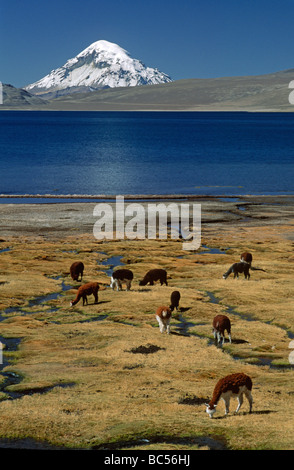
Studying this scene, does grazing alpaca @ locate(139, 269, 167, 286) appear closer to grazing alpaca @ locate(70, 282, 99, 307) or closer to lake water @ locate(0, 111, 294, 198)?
grazing alpaca @ locate(70, 282, 99, 307)

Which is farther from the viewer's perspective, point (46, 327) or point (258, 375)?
point (46, 327)

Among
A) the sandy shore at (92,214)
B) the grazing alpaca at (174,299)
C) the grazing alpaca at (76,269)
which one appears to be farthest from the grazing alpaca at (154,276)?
the sandy shore at (92,214)

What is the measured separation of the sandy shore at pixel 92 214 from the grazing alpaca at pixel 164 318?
110 ft

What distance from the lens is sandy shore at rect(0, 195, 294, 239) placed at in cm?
6450

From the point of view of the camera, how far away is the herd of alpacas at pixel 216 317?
1858 centimetres

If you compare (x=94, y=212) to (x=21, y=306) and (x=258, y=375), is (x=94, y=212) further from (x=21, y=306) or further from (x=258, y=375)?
(x=258, y=375)

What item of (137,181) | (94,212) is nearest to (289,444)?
(94,212)

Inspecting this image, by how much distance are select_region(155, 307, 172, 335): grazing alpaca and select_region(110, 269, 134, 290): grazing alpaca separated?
25.2ft

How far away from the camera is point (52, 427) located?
1841cm

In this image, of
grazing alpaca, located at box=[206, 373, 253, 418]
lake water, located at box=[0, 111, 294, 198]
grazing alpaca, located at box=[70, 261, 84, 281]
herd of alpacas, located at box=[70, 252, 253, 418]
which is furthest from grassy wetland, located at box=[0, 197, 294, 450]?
lake water, located at box=[0, 111, 294, 198]

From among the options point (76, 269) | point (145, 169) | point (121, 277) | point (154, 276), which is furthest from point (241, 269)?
point (145, 169)

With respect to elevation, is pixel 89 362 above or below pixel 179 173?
below
